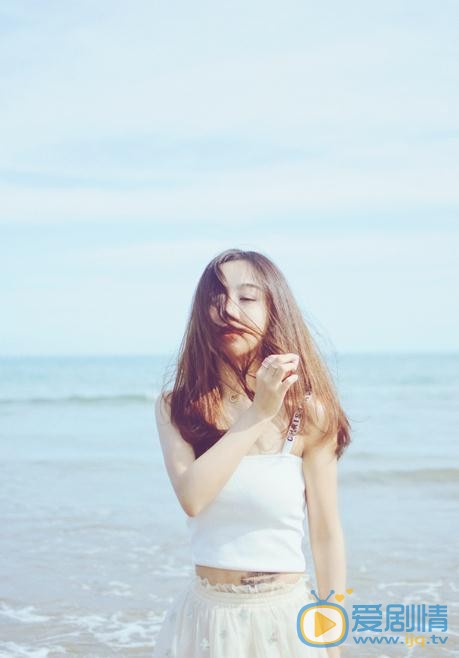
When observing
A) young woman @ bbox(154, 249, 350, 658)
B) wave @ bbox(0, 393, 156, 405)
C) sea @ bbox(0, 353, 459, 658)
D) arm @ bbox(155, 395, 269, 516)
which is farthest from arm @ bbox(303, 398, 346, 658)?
wave @ bbox(0, 393, 156, 405)

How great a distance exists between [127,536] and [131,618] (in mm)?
2322

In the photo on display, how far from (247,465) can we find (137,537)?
6097mm

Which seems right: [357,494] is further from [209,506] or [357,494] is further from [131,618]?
[209,506]

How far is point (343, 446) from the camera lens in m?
2.71

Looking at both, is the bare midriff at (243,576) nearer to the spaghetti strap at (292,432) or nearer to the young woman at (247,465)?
the young woman at (247,465)

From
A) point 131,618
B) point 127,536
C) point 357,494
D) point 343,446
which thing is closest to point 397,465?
point 357,494

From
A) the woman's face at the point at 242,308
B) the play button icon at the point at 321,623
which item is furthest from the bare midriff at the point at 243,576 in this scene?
the woman's face at the point at 242,308

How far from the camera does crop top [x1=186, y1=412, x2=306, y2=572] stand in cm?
251

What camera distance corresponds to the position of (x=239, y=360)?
2.65 meters

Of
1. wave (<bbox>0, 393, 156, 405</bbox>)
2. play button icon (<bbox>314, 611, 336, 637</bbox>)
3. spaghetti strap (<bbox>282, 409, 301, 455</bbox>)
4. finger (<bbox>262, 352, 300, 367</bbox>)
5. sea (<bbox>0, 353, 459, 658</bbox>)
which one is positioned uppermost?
finger (<bbox>262, 352, 300, 367</bbox>)

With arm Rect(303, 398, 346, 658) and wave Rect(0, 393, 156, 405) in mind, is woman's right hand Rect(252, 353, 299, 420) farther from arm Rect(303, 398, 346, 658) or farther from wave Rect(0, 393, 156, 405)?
wave Rect(0, 393, 156, 405)

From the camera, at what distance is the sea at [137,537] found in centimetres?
586

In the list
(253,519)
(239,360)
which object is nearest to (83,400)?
(239,360)

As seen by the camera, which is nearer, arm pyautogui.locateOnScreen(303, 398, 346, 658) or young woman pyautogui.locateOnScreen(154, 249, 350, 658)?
young woman pyautogui.locateOnScreen(154, 249, 350, 658)
